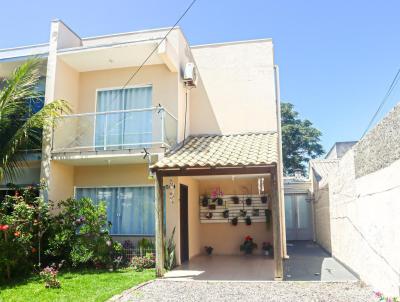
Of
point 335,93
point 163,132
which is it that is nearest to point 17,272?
point 163,132

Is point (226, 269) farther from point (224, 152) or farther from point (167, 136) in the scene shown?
point (167, 136)

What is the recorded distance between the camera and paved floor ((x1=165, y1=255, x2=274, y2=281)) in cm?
1155

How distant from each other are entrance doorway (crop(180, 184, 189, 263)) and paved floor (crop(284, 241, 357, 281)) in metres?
4.01

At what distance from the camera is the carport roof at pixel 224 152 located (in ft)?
38.6

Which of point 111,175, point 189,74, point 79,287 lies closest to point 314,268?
point 79,287

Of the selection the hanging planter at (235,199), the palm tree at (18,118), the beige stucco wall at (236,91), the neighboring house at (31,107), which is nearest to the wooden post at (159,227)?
the palm tree at (18,118)

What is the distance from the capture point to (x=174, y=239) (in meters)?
13.4

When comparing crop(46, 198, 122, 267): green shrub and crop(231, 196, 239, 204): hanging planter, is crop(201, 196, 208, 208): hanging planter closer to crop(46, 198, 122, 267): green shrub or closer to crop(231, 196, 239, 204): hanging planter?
crop(231, 196, 239, 204): hanging planter

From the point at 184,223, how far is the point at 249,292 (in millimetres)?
6083

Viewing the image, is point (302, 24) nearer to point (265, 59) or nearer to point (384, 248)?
point (265, 59)

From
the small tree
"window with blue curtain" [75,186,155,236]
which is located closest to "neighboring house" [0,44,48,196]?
"window with blue curtain" [75,186,155,236]

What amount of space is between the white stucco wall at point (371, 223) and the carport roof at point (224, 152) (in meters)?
2.59

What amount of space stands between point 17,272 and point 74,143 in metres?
5.08

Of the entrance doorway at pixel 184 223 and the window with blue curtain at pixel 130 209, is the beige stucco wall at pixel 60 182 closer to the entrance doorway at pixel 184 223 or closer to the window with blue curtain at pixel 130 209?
the window with blue curtain at pixel 130 209
